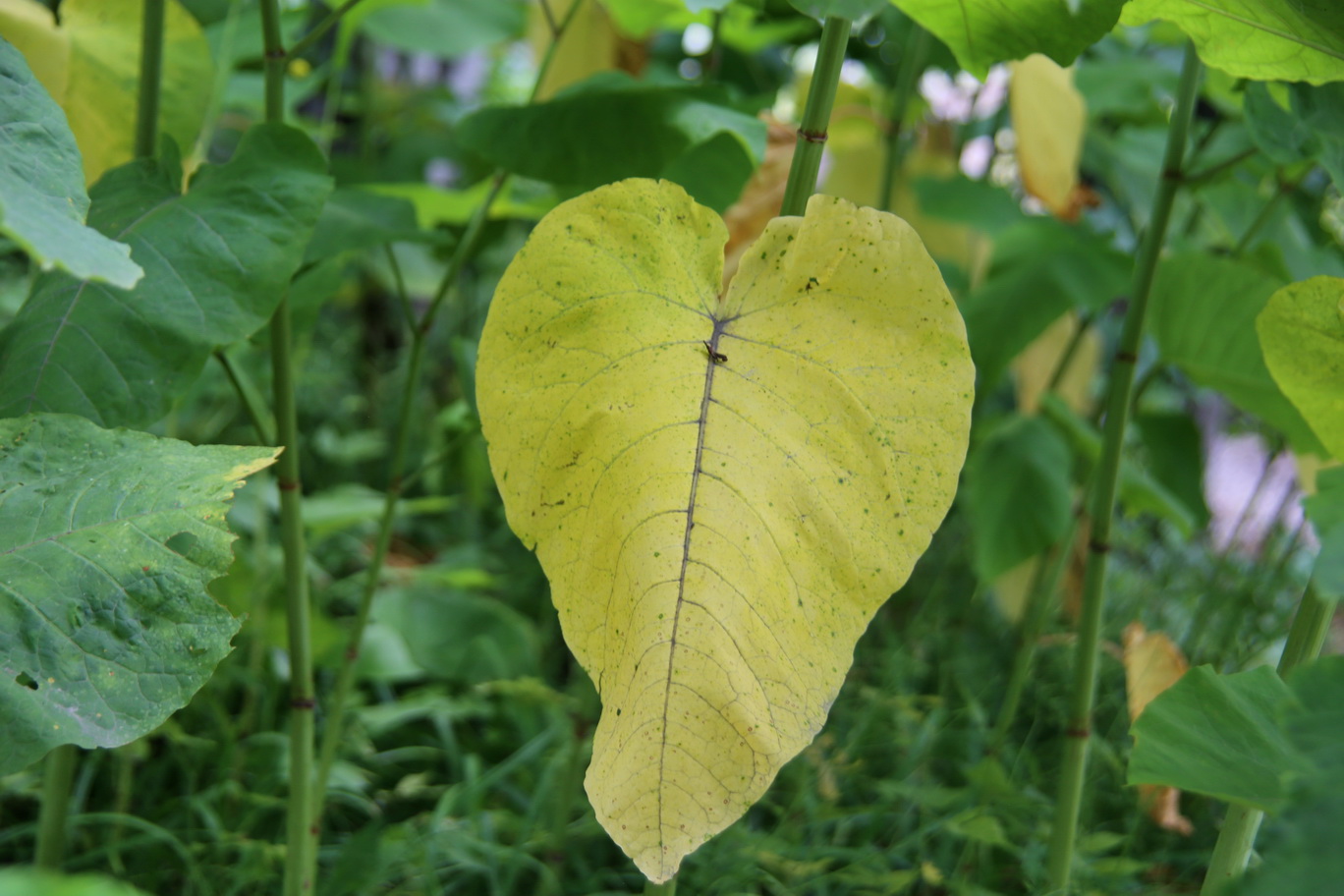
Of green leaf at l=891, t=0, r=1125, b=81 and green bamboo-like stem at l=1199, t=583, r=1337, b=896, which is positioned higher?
green leaf at l=891, t=0, r=1125, b=81

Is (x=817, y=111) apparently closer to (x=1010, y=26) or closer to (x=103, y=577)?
(x=1010, y=26)

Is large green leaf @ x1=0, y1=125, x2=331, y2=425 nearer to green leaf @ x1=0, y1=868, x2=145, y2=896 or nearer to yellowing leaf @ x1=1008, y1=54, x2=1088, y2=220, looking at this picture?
green leaf @ x1=0, y1=868, x2=145, y2=896

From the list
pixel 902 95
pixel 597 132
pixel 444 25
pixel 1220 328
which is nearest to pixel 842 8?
pixel 597 132

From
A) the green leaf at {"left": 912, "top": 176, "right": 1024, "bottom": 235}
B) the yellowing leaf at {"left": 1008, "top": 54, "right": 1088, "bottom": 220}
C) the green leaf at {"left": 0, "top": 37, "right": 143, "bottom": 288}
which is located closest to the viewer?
the green leaf at {"left": 0, "top": 37, "right": 143, "bottom": 288}

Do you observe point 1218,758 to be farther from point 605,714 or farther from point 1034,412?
point 1034,412

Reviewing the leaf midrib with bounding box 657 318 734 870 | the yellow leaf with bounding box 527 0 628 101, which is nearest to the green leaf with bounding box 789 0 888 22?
the leaf midrib with bounding box 657 318 734 870

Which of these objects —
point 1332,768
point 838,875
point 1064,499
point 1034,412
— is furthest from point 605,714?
point 1034,412

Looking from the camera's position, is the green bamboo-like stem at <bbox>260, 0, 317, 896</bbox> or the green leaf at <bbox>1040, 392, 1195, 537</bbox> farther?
the green leaf at <bbox>1040, 392, 1195, 537</bbox>
